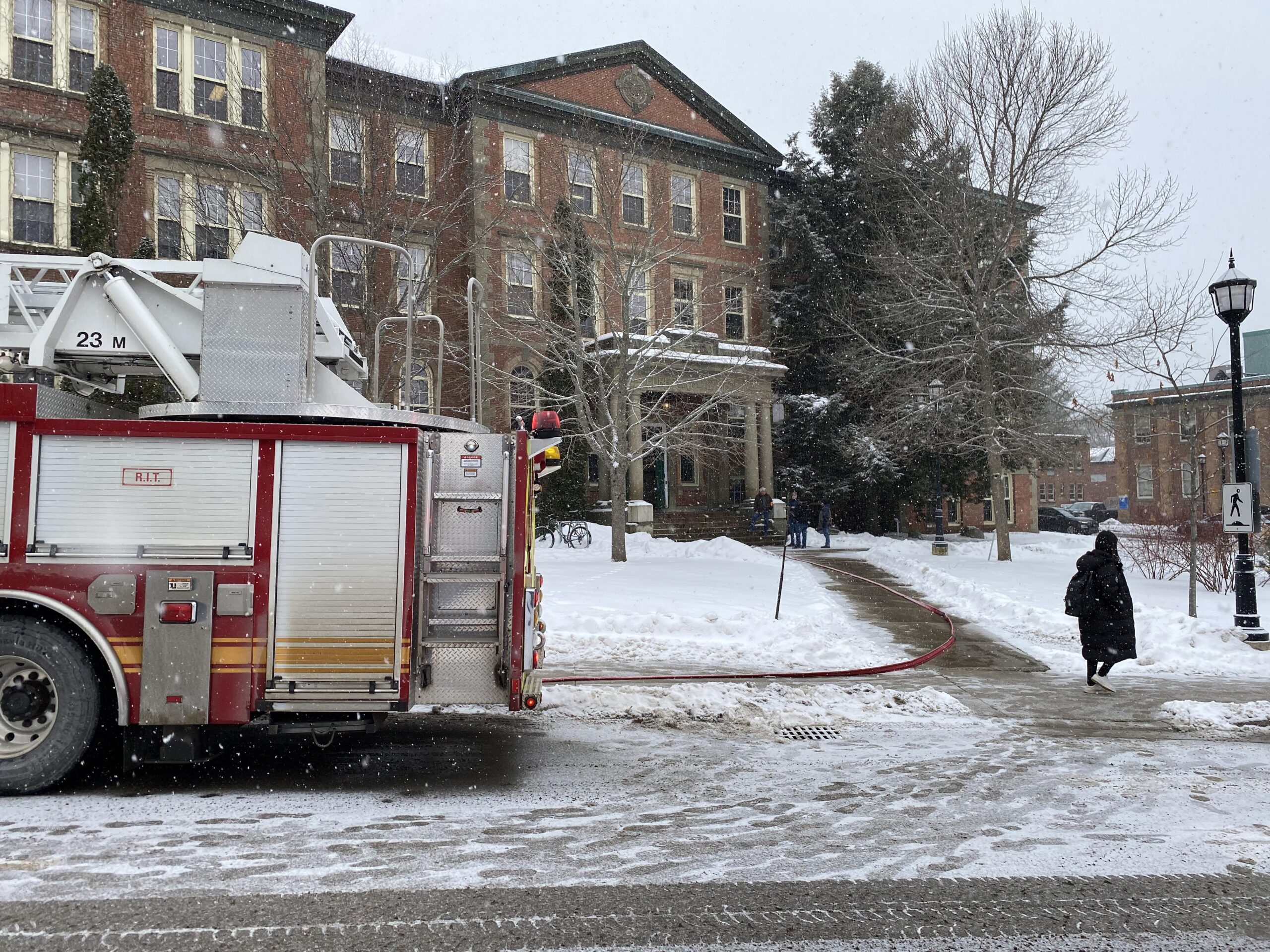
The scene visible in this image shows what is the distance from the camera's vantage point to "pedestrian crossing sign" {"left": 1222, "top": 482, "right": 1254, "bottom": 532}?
1174 centimetres

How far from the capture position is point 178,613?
539cm

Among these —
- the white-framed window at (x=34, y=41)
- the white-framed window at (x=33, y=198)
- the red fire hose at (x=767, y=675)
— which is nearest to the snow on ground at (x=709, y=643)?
the red fire hose at (x=767, y=675)

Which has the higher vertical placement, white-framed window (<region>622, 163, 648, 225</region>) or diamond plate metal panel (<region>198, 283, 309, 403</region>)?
white-framed window (<region>622, 163, 648, 225</region>)

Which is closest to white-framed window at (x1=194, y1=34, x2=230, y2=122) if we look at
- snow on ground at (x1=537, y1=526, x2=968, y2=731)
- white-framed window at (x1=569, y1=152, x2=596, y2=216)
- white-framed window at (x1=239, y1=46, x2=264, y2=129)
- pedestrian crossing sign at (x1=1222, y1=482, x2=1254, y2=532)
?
white-framed window at (x1=239, y1=46, x2=264, y2=129)

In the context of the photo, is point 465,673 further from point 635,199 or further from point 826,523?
point 826,523

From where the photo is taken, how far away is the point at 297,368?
598 centimetres

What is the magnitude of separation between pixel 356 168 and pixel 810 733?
1686 cm

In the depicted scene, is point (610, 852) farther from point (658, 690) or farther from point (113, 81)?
point (113, 81)

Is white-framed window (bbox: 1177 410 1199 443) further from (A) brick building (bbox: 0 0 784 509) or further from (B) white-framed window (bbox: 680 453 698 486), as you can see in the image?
(B) white-framed window (bbox: 680 453 698 486)

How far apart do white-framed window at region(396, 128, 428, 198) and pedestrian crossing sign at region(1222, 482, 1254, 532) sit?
1566 cm

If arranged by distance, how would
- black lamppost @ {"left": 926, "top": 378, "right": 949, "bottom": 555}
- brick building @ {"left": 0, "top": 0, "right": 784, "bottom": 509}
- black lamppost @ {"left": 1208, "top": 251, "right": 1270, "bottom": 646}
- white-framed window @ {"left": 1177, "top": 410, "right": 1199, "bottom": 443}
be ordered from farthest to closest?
black lamppost @ {"left": 926, "top": 378, "right": 949, "bottom": 555}, brick building @ {"left": 0, "top": 0, "right": 784, "bottom": 509}, white-framed window @ {"left": 1177, "top": 410, "right": 1199, "bottom": 443}, black lamppost @ {"left": 1208, "top": 251, "right": 1270, "bottom": 646}

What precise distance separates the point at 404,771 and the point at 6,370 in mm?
3663

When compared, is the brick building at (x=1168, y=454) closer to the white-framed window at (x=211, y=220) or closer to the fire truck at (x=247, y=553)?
the white-framed window at (x=211, y=220)

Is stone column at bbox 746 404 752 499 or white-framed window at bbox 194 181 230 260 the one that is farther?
stone column at bbox 746 404 752 499
